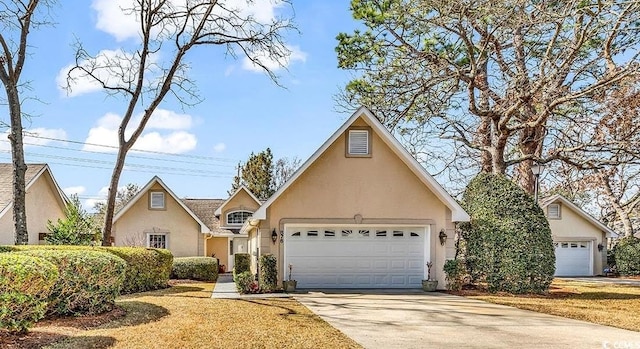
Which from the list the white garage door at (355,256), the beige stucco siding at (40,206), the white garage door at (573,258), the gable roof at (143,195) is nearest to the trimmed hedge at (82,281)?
the white garage door at (355,256)

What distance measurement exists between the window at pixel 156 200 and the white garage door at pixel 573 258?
67.3 feet

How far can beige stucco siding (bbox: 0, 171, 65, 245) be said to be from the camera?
24.8 metres

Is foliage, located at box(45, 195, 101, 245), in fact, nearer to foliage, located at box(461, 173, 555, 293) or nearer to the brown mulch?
the brown mulch

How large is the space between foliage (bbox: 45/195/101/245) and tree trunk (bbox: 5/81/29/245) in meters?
1.05

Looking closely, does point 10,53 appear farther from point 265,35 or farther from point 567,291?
point 567,291

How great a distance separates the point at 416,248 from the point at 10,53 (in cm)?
1479

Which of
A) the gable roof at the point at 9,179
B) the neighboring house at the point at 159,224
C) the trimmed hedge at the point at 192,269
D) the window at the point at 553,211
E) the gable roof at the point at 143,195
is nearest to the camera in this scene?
Answer: the gable roof at the point at 9,179

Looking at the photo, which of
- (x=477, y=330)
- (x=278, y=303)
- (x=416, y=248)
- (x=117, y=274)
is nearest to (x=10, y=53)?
(x=117, y=274)

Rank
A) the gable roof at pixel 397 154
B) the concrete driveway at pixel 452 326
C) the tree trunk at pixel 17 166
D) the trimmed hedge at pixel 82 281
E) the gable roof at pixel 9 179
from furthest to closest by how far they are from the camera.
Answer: the gable roof at pixel 9 179 < the tree trunk at pixel 17 166 < the gable roof at pixel 397 154 < the trimmed hedge at pixel 82 281 < the concrete driveway at pixel 452 326

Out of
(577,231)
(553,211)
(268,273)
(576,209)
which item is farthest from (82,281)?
(577,231)

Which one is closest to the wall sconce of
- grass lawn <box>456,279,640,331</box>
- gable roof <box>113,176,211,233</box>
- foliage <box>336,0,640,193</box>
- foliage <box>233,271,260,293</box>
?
grass lawn <box>456,279,640,331</box>

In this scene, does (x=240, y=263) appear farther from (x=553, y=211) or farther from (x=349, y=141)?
(x=553, y=211)

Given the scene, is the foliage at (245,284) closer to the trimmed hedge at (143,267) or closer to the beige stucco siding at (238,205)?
the trimmed hedge at (143,267)

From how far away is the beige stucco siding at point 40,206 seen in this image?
24.8 metres
